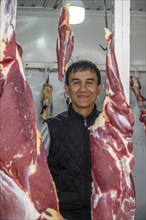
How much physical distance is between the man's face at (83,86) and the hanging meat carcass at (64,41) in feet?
0.30

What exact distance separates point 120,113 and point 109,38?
250 millimetres

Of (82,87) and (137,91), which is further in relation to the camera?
(137,91)

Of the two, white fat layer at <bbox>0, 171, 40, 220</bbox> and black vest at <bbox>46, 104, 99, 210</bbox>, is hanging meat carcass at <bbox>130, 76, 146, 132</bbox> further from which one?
white fat layer at <bbox>0, 171, 40, 220</bbox>

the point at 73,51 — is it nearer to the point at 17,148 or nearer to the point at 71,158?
the point at 71,158

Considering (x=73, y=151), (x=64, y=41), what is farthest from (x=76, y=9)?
(x=73, y=151)

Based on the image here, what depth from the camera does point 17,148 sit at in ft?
4.82

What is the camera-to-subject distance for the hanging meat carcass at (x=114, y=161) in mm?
1658

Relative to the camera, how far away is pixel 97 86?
1.99m

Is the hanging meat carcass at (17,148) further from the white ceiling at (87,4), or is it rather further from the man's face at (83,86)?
the white ceiling at (87,4)

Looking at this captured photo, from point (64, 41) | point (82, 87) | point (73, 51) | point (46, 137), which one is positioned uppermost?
point (64, 41)

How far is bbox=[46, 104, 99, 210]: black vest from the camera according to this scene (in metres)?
2.08

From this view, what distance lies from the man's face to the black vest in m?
0.16

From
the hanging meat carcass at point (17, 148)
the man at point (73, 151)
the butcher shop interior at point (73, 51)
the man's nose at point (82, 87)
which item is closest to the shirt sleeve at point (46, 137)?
the man at point (73, 151)

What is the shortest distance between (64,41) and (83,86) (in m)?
0.19
